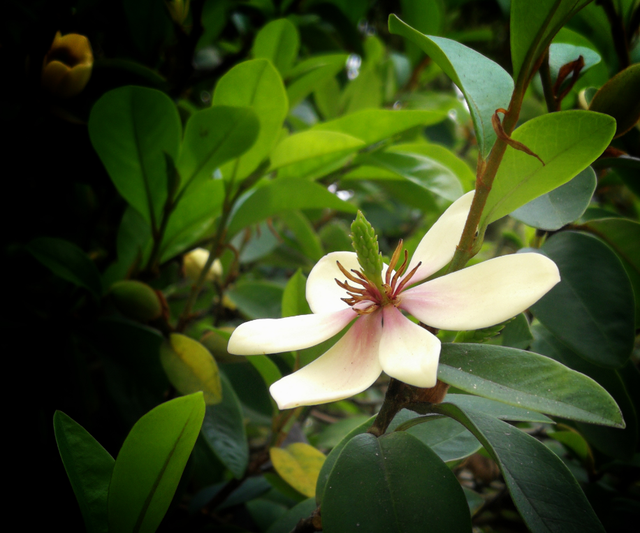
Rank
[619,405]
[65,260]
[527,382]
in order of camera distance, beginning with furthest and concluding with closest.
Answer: [65,260] → [619,405] → [527,382]

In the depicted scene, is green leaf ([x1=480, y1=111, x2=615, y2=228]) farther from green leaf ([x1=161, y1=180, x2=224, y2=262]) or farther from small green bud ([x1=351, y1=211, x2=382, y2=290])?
green leaf ([x1=161, y1=180, x2=224, y2=262])

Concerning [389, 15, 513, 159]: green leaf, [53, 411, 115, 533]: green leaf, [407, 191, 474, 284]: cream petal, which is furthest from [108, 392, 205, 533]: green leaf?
[389, 15, 513, 159]: green leaf

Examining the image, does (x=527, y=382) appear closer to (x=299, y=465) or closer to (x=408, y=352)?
(x=408, y=352)

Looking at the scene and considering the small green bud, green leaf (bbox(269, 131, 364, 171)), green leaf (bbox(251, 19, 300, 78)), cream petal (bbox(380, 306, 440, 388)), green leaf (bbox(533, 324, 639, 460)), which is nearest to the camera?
cream petal (bbox(380, 306, 440, 388))

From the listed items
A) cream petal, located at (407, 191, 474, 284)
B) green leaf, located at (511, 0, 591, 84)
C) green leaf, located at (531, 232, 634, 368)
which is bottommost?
green leaf, located at (531, 232, 634, 368)

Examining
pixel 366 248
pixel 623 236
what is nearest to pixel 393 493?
pixel 366 248

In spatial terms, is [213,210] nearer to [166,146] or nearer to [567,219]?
[166,146]

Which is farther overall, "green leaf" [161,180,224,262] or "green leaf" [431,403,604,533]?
"green leaf" [161,180,224,262]
